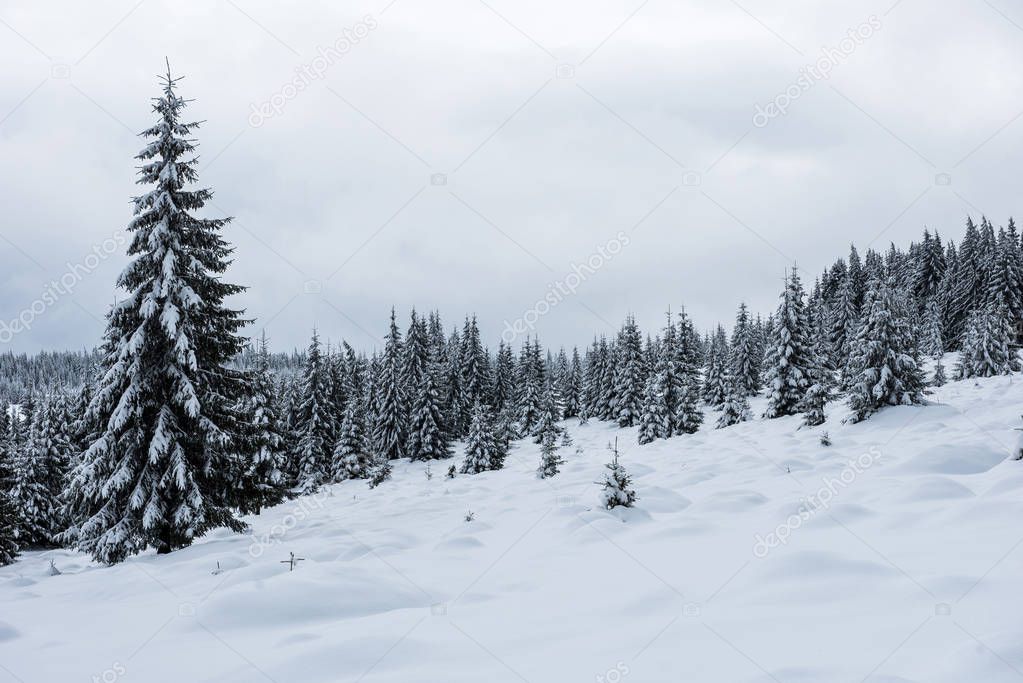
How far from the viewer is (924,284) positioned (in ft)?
235

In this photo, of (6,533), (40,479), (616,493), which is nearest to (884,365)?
(616,493)

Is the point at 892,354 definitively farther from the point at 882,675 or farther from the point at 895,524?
Result: the point at 882,675

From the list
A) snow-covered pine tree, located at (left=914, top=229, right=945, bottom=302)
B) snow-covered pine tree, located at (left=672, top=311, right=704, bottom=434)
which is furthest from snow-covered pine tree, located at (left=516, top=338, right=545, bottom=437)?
snow-covered pine tree, located at (left=914, top=229, right=945, bottom=302)

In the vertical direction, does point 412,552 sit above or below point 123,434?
below

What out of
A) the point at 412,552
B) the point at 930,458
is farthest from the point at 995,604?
the point at 930,458

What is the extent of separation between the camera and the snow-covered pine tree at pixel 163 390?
11.8 metres

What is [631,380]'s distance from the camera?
48.2 meters

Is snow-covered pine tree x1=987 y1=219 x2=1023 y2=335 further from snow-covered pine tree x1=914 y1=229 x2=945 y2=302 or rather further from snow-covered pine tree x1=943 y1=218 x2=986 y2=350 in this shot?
snow-covered pine tree x1=914 y1=229 x2=945 y2=302

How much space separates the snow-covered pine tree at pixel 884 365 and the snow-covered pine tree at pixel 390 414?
1394 inches

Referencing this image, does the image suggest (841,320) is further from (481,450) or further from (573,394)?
(481,450)

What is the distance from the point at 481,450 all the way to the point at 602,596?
27195mm

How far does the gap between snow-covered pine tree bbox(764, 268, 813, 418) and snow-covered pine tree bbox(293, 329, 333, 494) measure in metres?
30.2

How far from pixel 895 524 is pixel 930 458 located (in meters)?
5.72

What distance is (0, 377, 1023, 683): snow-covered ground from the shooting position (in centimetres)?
444
